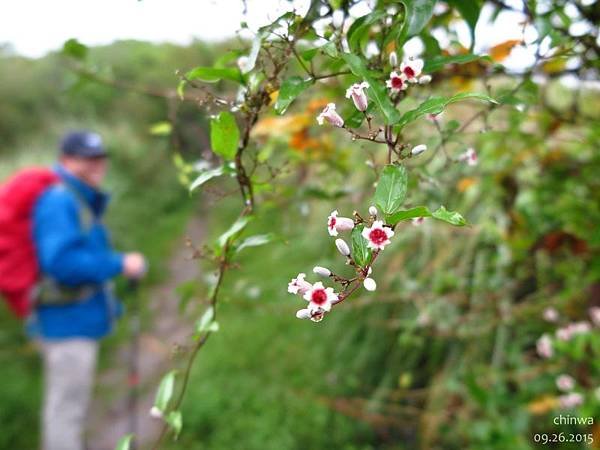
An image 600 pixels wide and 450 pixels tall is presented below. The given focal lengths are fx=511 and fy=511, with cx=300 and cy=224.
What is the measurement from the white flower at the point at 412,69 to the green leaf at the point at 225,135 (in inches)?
7.9

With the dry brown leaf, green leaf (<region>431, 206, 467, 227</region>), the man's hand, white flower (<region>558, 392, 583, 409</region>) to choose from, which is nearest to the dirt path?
the man's hand

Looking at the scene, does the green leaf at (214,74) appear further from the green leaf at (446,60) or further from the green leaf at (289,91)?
the green leaf at (446,60)

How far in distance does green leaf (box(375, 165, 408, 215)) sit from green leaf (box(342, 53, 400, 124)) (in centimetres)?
5

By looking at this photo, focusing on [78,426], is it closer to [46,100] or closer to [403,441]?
[403,441]

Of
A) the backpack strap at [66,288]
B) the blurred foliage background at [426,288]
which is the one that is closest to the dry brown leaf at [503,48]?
the blurred foliage background at [426,288]

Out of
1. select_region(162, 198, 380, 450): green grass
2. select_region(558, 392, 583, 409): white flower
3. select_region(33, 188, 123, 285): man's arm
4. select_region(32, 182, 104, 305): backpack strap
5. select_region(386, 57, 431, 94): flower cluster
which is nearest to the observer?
select_region(386, 57, 431, 94): flower cluster

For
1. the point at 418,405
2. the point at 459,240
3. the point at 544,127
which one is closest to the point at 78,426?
the point at 418,405

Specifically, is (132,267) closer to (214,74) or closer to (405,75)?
(214,74)

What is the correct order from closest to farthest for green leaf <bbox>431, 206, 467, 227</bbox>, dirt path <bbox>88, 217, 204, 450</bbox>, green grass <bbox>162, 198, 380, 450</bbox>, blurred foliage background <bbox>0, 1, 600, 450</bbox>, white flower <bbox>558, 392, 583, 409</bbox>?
green leaf <bbox>431, 206, 467, 227</bbox> < blurred foliage background <bbox>0, 1, 600, 450</bbox> < white flower <bbox>558, 392, 583, 409</bbox> < green grass <bbox>162, 198, 380, 450</bbox> < dirt path <bbox>88, 217, 204, 450</bbox>

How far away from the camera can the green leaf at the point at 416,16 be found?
1.74ft

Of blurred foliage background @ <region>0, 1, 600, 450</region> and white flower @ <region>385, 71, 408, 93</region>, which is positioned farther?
blurred foliage background @ <region>0, 1, 600, 450</region>

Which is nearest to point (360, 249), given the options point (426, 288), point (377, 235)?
point (377, 235)

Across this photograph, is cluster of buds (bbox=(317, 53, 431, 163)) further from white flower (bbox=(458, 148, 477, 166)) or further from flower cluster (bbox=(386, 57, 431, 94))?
white flower (bbox=(458, 148, 477, 166))

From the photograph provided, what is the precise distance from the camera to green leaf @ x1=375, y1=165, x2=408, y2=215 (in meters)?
0.47
